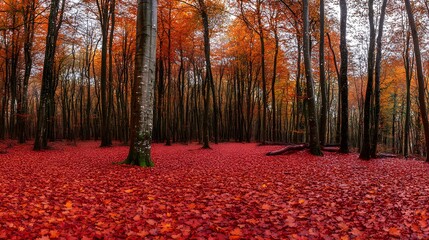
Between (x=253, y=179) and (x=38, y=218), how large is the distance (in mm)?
4548

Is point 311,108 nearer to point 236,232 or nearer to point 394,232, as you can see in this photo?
point 394,232

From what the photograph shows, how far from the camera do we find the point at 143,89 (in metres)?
7.92

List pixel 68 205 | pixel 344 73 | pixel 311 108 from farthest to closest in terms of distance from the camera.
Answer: pixel 344 73 → pixel 311 108 → pixel 68 205

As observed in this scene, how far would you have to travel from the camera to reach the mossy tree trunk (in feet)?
26.0

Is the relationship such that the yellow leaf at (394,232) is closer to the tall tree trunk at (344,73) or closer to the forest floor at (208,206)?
the forest floor at (208,206)

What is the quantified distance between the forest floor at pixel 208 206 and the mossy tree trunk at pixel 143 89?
1.35 meters

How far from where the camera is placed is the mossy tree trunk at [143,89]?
793 cm

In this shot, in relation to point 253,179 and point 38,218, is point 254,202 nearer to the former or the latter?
point 253,179

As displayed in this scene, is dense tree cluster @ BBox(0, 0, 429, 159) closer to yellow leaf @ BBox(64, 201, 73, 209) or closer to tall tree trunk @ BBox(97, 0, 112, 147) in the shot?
tall tree trunk @ BBox(97, 0, 112, 147)

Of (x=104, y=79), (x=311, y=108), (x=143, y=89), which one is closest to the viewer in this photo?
(x=143, y=89)

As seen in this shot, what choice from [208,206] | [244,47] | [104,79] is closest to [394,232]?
[208,206]

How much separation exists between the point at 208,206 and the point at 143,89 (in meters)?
4.77

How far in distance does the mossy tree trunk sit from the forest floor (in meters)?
1.35

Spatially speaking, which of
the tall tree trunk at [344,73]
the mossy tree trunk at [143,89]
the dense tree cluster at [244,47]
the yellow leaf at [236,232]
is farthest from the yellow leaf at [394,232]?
the tall tree trunk at [344,73]
